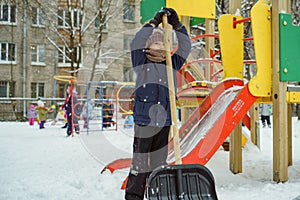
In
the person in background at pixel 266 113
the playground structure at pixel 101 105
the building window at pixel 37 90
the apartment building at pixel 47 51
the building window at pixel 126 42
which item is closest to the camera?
the playground structure at pixel 101 105

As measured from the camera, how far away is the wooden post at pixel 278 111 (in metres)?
3.52

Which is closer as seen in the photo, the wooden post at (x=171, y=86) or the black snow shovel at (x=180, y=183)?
the black snow shovel at (x=180, y=183)

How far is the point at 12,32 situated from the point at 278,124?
21.5m

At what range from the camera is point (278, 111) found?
11.7ft

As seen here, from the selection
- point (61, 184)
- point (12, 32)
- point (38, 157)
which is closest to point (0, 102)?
point (12, 32)

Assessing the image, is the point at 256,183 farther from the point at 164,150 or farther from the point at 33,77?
the point at 33,77

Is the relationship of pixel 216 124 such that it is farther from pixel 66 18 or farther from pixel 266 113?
pixel 66 18

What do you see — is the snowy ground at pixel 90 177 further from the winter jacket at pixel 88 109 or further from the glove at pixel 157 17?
the winter jacket at pixel 88 109

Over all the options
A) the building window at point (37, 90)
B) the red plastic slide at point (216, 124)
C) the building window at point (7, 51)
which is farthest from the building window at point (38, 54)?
the red plastic slide at point (216, 124)

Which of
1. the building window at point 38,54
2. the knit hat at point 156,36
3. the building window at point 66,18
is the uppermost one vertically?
the building window at point 66,18

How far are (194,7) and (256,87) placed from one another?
88.7 inches

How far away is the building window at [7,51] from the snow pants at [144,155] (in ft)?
68.8

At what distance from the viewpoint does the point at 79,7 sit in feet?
66.0

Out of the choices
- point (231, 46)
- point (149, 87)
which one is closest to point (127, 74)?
point (231, 46)
